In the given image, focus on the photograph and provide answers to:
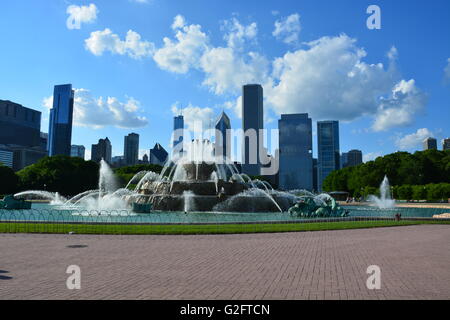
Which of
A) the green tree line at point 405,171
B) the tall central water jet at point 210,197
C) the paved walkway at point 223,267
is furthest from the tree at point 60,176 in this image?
the paved walkway at point 223,267

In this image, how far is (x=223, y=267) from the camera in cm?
1023

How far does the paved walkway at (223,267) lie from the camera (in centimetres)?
759

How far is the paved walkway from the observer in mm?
7590

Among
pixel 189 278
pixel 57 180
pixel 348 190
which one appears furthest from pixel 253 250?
pixel 348 190

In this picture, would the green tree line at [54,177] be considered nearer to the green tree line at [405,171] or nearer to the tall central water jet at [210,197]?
the tall central water jet at [210,197]

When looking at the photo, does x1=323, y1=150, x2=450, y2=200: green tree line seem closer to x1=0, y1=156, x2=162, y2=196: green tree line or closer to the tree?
the tree

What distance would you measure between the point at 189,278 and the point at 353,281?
12.7 ft

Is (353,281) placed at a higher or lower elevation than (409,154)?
lower

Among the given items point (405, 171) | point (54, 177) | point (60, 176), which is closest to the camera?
point (54, 177)

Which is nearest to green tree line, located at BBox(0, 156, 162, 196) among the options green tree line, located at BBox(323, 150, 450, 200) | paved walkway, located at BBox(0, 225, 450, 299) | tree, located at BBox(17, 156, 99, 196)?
tree, located at BBox(17, 156, 99, 196)

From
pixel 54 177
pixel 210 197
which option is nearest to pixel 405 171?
pixel 210 197

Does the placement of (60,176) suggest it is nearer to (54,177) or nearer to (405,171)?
(54,177)
